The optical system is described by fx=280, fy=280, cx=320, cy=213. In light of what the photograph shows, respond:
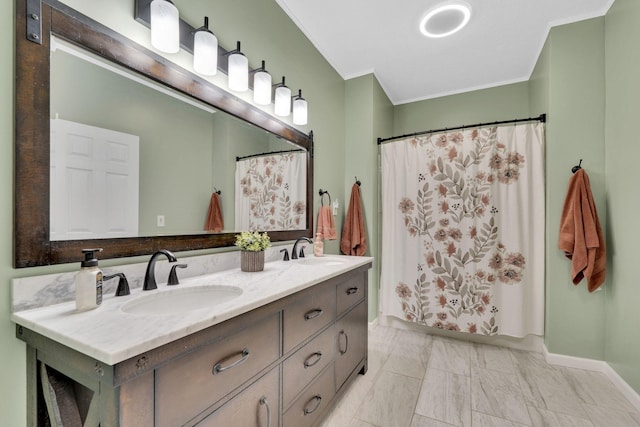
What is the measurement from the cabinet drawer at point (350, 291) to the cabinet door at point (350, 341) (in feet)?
0.18

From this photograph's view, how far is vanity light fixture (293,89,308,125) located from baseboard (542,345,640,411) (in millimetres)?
2619

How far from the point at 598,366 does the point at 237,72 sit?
3130 mm

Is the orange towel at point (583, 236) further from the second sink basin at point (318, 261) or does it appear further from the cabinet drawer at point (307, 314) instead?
the cabinet drawer at point (307, 314)

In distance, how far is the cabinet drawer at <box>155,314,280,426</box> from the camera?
2.32ft

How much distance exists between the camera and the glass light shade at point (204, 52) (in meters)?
1.33

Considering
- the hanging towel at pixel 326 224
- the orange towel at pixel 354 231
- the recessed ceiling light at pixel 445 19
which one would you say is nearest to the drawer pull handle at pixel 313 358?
the hanging towel at pixel 326 224

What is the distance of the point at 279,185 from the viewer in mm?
2006

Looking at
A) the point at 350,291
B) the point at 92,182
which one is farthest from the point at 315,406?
the point at 92,182

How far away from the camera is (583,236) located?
1948mm

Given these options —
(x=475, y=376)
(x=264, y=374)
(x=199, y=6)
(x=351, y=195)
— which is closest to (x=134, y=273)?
(x=264, y=374)

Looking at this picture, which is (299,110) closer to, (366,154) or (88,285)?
(366,154)

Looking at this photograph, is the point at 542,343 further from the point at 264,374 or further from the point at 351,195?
the point at 264,374

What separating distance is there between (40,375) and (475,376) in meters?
2.35

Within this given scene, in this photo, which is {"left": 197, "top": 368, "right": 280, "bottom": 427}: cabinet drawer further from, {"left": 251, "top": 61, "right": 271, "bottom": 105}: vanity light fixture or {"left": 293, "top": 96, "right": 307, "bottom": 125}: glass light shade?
{"left": 293, "top": 96, "right": 307, "bottom": 125}: glass light shade
